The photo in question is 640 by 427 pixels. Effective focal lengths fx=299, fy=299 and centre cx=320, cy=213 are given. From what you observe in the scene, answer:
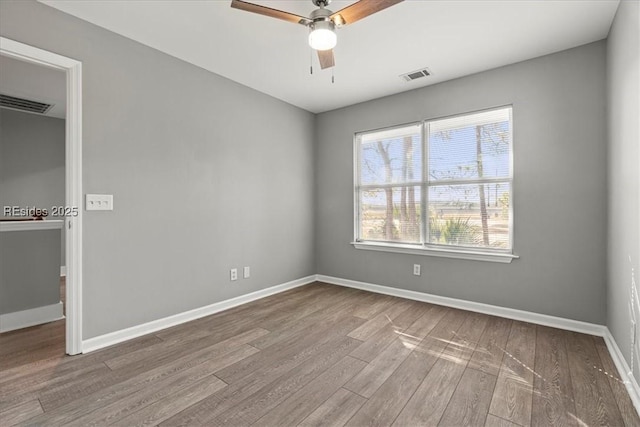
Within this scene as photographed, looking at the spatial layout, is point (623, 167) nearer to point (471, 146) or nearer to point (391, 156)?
point (471, 146)

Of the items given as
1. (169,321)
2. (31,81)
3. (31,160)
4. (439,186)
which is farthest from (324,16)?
(31,160)

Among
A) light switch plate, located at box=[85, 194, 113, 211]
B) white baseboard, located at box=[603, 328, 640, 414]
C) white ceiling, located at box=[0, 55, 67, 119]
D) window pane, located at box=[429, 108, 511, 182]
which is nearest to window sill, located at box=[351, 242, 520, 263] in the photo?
window pane, located at box=[429, 108, 511, 182]

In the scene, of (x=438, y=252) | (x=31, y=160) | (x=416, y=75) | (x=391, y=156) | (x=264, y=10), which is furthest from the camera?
(x=31, y=160)

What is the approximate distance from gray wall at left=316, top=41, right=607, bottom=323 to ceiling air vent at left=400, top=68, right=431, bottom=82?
1.01 feet

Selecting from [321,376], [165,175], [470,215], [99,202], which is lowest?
[321,376]

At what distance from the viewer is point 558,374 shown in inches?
80.4

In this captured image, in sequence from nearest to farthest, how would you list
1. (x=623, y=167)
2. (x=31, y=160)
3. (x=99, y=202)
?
(x=623, y=167), (x=99, y=202), (x=31, y=160)

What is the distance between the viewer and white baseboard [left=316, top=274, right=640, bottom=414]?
1930 mm

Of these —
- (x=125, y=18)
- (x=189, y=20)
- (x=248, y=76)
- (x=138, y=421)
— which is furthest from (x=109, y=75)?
(x=138, y=421)

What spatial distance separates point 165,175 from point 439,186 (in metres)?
3.00

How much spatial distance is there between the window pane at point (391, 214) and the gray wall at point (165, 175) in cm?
118

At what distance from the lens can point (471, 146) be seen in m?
3.35

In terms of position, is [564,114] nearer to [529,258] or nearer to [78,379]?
[529,258]

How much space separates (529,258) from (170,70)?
399cm
